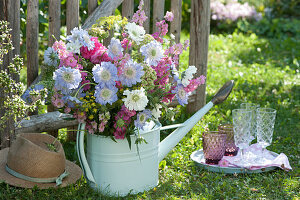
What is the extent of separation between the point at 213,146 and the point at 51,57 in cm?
113

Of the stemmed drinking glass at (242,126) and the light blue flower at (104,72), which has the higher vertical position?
the light blue flower at (104,72)

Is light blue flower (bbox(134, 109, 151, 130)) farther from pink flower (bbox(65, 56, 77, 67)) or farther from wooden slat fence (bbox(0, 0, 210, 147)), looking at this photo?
wooden slat fence (bbox(0, 0, 210, 147))

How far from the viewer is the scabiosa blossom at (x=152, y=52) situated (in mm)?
2184

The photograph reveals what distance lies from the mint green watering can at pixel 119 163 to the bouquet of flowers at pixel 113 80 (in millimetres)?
84

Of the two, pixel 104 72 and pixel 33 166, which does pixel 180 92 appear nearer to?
pixel 104 72

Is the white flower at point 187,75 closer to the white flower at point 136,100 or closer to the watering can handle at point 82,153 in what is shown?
the white flower at point 136,100

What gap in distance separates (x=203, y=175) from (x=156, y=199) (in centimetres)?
46

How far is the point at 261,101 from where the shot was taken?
4.16 metres

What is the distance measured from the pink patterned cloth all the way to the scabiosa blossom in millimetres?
941

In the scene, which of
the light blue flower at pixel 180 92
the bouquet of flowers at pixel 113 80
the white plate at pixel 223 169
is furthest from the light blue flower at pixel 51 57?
the white plate at pixel 223 169

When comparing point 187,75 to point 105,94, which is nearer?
point 105,94

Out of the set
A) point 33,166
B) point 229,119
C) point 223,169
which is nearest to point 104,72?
point 33,166

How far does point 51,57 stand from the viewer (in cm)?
225

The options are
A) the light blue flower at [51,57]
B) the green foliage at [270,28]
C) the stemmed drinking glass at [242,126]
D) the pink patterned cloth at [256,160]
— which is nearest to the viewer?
the light blue flower at [51,57]
